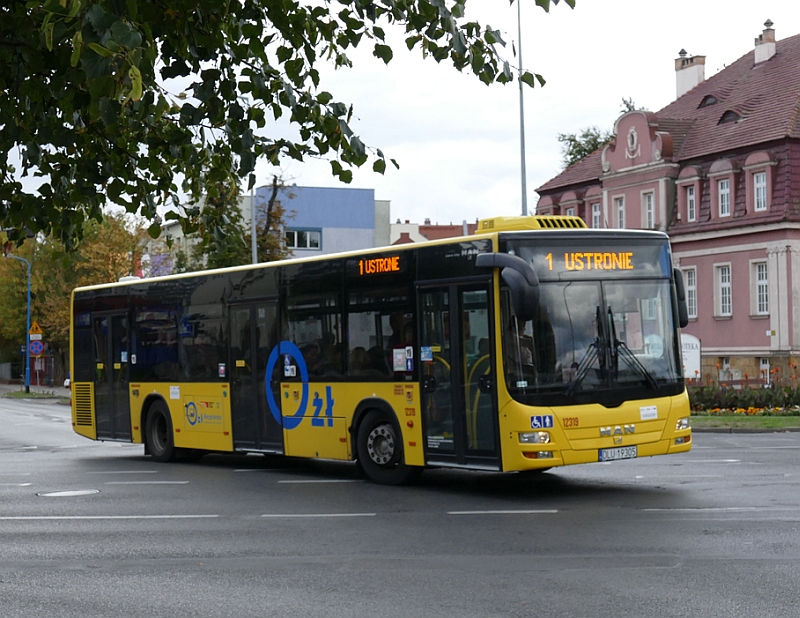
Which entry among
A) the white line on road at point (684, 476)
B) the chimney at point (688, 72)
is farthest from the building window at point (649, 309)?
the chimney at point (688, 72)

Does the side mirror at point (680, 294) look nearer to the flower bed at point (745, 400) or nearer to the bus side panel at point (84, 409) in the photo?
the bus side panel at point (84, 409)

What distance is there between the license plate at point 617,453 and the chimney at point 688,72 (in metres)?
54.7

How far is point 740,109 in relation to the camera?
54.6 meters

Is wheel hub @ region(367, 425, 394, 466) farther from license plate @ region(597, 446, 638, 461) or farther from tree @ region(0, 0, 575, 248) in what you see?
tree @ region(0, 0, 575, 248)

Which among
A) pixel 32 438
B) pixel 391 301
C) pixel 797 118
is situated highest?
pixel 797 118

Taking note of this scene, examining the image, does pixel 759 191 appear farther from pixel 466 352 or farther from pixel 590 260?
pixel 466 352

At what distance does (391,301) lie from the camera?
15719 millimetres

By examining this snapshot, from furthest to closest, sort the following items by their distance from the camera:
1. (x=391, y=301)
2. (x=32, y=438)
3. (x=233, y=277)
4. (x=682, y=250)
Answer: (x=682, y=250) < (x=32, y=438) < (x=233, y=277) < (x=391, y=301)

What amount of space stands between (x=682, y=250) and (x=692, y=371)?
2436cm

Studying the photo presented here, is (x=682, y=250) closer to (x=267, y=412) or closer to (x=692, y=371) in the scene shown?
(x=692, y=371)

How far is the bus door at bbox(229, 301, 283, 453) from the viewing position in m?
18.1

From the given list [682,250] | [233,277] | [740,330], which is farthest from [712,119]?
[233,277]

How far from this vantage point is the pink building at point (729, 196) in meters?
49.3

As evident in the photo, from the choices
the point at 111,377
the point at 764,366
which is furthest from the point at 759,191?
the point at 111,377
